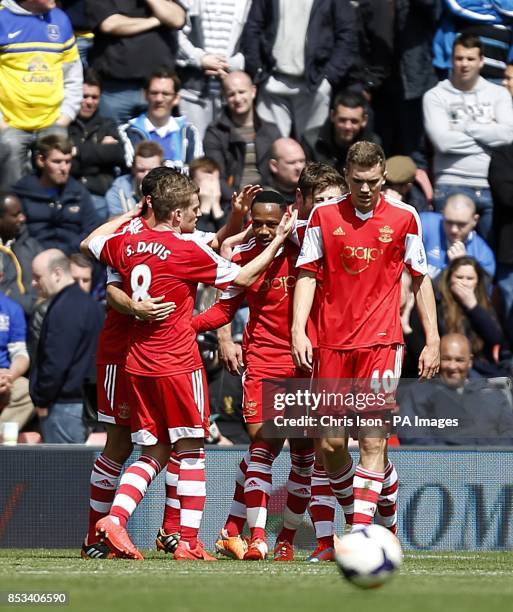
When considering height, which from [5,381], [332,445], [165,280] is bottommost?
[5,381]

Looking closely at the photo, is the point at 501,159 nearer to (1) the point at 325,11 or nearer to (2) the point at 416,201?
(2) the point at 416,201

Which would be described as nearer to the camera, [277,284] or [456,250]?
[277,284]

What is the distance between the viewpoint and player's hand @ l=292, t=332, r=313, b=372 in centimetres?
895

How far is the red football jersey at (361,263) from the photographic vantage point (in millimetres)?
9125

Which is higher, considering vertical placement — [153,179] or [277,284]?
[153,179]

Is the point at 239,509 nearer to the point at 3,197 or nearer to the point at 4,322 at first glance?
the point at 4,322

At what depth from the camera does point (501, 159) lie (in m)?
14.9

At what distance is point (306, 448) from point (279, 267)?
47.9 inches

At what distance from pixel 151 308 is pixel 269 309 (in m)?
0.93

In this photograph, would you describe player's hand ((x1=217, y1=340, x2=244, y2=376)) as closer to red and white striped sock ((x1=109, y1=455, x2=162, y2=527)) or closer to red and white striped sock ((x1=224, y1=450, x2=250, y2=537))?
red and white striped sock ((x1=224, y1=450, x2=250, y2=537))

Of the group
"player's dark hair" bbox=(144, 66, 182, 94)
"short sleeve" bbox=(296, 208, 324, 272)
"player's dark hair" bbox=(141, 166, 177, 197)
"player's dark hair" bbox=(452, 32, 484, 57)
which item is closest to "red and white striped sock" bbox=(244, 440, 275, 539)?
"short sleeve" bbox=(296, 208, 324, 272)

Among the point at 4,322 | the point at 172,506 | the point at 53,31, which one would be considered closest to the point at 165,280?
the point at 172,506

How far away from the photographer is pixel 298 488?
9.88 meters

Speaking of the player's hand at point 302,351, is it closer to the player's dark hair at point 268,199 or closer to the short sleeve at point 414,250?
the short sleeve at point 414,250
